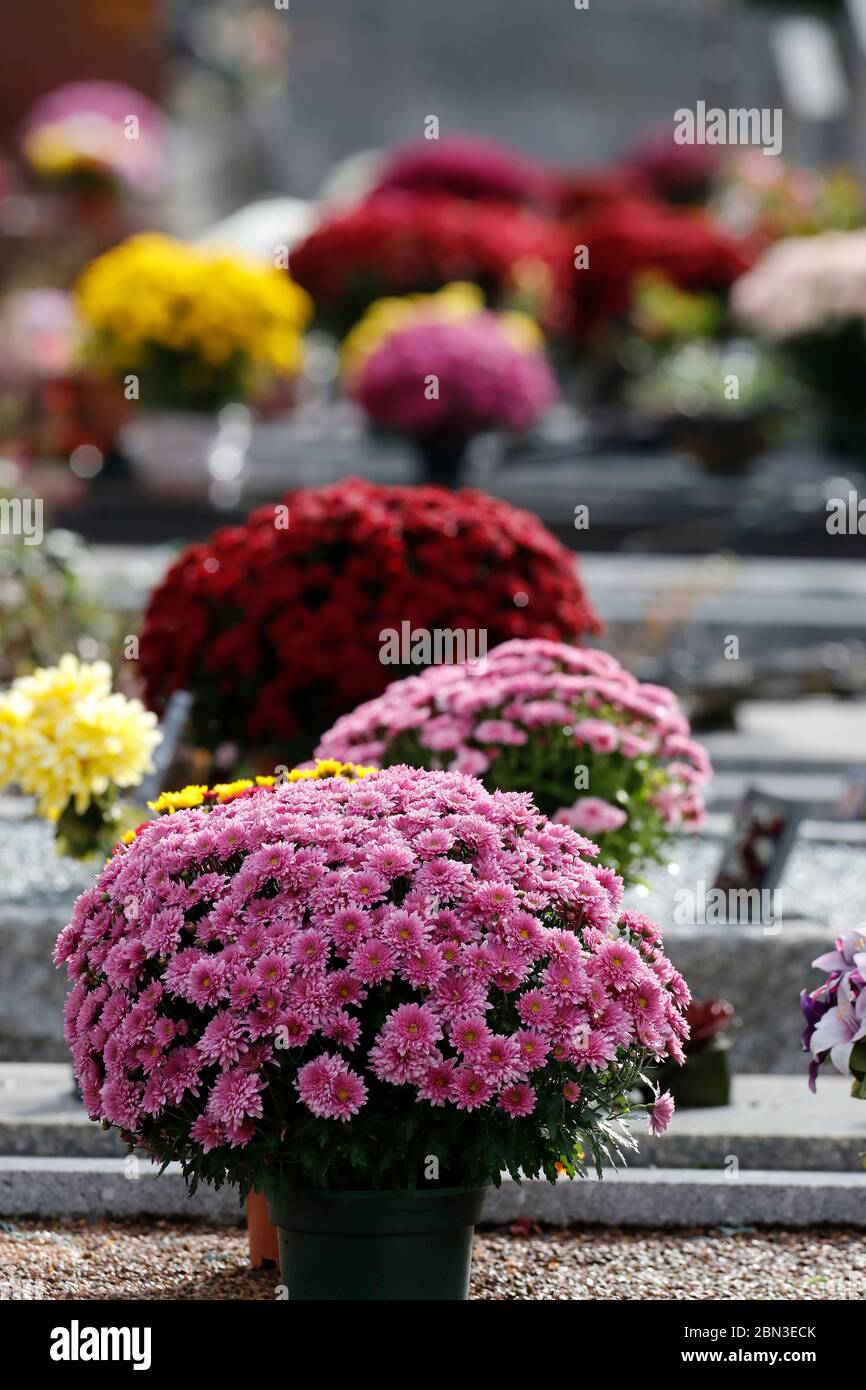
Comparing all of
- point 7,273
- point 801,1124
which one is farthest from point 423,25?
point 801,1124

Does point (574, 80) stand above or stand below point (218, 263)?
above

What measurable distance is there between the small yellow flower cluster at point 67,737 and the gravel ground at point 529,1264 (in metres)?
1.16

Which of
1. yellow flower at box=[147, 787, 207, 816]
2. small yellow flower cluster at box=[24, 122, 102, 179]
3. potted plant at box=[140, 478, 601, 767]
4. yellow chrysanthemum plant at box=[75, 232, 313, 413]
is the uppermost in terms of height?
small yellow flower cluster at box=[24, 122, 102, 179]

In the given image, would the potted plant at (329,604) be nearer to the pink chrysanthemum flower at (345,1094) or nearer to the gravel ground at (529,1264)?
the gravel ground at (529,1264)

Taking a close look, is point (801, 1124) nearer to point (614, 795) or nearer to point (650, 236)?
point (614, 795)

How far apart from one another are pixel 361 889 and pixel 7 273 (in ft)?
61.8

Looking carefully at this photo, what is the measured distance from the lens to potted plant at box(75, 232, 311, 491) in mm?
15273

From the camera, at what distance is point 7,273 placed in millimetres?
21734

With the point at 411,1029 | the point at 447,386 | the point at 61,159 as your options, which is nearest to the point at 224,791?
the point at 411,1029

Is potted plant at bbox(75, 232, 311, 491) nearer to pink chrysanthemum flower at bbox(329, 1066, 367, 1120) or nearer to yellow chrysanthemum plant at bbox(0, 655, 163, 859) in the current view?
yellow chrysanthemum plant at bbox(0, 655, 163, 859)

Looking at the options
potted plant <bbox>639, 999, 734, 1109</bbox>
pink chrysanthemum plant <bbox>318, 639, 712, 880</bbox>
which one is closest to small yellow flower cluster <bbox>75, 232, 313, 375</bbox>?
pink chrysanthemum plant <bbox>318, 639, 712, 880</bbox>

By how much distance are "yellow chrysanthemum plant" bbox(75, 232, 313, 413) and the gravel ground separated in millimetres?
10846

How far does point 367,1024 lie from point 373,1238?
0.36 m
